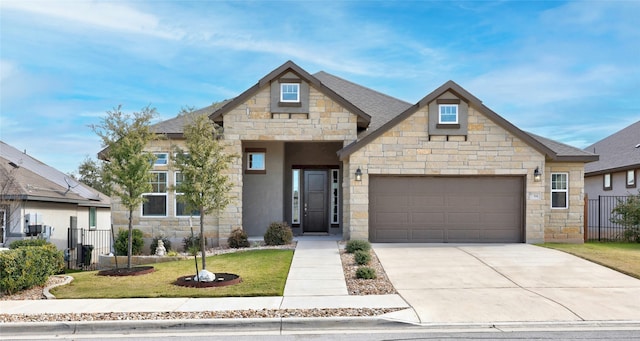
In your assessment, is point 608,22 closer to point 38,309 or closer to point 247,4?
point 247,4

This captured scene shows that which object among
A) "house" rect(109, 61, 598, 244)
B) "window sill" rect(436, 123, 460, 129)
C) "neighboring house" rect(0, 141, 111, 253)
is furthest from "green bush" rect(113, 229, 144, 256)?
"window sill" rect(436, 123, 460, 129)

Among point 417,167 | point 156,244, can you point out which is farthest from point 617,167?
point 156,244

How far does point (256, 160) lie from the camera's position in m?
19.3

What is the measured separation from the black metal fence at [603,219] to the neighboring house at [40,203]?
21350 mm

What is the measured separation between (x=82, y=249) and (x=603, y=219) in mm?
22654

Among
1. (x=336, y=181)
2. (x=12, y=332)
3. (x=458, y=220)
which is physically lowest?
(x=12, y=332)

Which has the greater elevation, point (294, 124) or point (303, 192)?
point (294, 124)

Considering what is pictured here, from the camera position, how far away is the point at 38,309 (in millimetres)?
8984

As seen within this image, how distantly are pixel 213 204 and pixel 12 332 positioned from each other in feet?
14.8

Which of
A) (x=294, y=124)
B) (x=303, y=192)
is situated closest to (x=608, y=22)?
(x=294, y=124)

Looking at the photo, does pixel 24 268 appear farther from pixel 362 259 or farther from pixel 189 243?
pixel 362 259

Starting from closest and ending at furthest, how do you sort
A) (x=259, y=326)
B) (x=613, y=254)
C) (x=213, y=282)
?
(x=259, y=326) → (x=213, y=282) → (x=613, y=254)

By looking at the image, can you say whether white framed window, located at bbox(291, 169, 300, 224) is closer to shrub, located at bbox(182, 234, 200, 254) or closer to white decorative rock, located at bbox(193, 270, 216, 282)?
shrub, located at bbox(182, 234, 200, 254)

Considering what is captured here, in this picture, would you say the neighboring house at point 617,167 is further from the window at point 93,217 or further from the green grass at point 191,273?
the window at point 93,217
